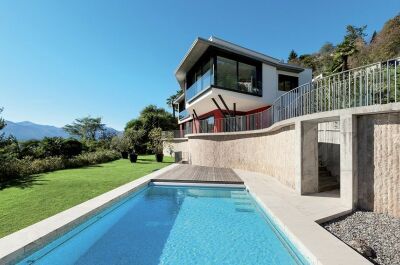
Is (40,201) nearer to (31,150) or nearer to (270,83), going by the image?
(31,150)

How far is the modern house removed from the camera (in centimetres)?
1800

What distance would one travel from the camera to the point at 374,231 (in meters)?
5.67

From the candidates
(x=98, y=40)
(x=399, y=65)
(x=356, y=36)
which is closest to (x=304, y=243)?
(x=399, y=65)

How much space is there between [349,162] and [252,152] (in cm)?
924

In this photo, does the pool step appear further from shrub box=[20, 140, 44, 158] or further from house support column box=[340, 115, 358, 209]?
shrub box=[20, 140, 44, 158]

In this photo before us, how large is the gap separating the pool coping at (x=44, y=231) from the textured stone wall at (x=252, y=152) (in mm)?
7679

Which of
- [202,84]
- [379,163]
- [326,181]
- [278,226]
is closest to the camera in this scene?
[278,226]

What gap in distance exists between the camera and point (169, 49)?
88.1 ft

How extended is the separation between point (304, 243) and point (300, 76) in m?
22.0

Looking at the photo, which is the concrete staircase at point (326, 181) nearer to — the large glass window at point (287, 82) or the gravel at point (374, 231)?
the gravel at point (374, 231)

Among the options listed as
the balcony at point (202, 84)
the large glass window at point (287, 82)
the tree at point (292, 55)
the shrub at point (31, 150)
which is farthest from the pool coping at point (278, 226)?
the tree at point (292, 55)

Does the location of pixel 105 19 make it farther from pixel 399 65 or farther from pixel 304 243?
pixel 304 243

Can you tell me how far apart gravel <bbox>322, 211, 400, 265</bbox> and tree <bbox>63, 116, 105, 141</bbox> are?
72521mm

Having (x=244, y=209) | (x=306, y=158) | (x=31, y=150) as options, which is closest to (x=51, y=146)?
(x=31, y=150)
